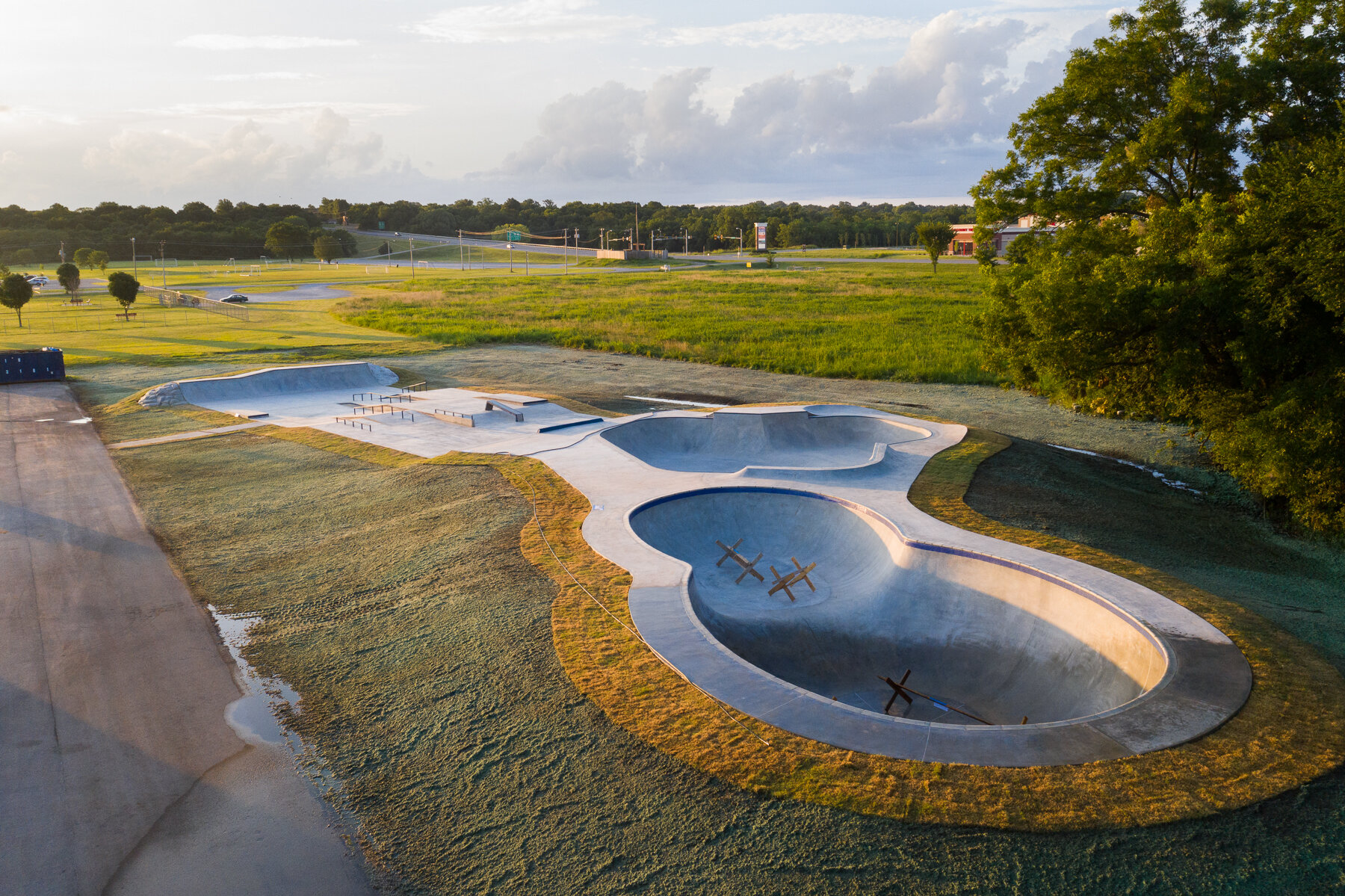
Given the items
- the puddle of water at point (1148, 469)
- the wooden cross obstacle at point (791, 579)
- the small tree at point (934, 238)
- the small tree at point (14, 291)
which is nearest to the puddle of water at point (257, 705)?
the wooden cross obstacle at point (791, 579)

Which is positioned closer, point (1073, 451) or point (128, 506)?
point (128, 506)

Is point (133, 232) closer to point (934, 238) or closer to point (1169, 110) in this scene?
point (934, 238)

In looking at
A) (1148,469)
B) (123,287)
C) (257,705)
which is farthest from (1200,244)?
(123,287)

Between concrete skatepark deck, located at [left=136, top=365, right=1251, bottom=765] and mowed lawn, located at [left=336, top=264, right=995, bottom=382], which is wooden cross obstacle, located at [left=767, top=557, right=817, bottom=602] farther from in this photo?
mowed lawn, located at [left=336, top=264, right=995, bottom=382]

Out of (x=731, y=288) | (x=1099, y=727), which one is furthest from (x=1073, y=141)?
(x=731, y=288)

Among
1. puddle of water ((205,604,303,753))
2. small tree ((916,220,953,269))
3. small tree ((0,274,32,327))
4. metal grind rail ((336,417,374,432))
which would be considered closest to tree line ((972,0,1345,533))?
puddle of water ((205,604,303,753))

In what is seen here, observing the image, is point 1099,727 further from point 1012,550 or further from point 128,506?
point 128,506

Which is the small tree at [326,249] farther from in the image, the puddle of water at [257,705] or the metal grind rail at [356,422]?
the puddle of water at [257,705]
